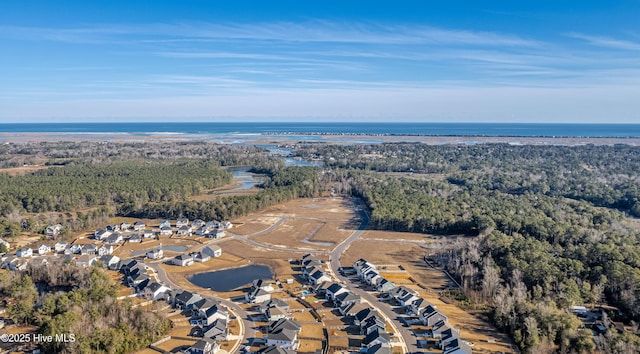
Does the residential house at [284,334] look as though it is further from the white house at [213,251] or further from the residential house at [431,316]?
the white house at [213,251]

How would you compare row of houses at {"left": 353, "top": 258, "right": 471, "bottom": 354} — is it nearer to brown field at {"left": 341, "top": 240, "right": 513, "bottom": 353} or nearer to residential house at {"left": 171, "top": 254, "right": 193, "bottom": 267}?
brown field at {"left": 341, "top": 240, "right": 513, "bottom": 353}

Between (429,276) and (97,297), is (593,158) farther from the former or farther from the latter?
(97,297)

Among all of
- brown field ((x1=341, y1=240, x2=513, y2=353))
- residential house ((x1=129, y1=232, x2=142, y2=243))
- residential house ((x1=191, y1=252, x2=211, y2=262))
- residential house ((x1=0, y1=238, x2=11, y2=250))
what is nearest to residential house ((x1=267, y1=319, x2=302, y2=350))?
brown field ((x1=341, y1=240, x2=513, y2=353))

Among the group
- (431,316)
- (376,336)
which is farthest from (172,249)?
(431,316)

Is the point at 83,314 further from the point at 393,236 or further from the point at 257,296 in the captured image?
the point at 393,236

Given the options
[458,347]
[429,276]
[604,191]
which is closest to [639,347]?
[458,347]

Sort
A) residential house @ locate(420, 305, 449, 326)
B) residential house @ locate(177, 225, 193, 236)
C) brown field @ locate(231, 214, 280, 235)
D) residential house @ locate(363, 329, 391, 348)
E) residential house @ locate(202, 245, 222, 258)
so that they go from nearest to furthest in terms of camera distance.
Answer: residential house @ locate(363, 329, 391, 348), residential house @ locate(420, 305, 449, 326), residential house @ locate(202, 245, 222, 258), residential house @ locate(177, 225, 193, 236), brown field @ locate(231, 214, 280, 235)
